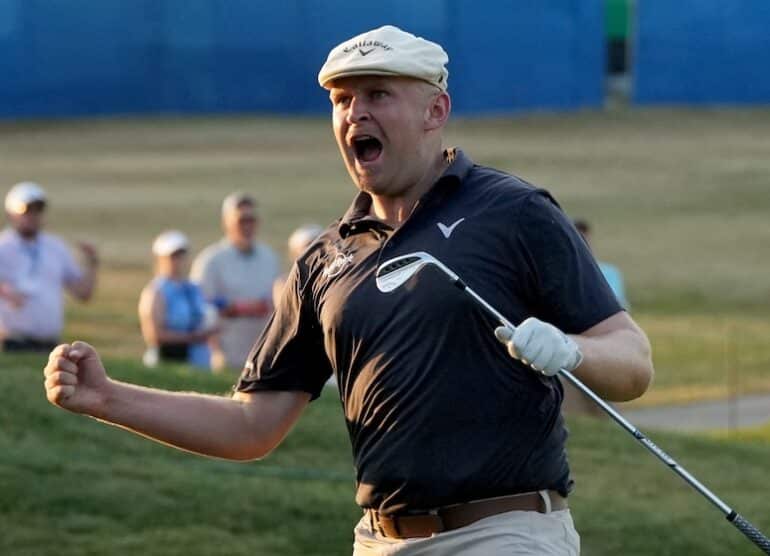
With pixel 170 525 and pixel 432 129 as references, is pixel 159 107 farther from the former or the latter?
pixel 432 129

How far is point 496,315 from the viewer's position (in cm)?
429

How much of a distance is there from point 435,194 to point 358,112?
282 millimetres

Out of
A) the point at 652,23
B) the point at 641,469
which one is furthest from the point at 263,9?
the point at 641,469

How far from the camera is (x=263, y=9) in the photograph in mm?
36438

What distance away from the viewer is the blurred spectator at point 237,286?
45.9 feet

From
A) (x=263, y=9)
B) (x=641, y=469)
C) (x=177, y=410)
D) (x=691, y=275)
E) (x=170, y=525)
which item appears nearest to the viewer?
(x=177, y=410)

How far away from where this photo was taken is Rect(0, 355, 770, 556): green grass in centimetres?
887

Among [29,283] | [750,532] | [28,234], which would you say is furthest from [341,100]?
[28,234]

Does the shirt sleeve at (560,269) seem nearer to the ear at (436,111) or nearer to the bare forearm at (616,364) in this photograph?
the bare forearm at (616,364)

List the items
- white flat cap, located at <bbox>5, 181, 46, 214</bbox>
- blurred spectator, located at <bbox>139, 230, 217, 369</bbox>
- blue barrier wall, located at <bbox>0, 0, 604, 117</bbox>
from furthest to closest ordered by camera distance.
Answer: blue barrier wall, located at <bbox>0, 0, 604, 117</bbox>, blurred spectator, located at <bbox>139, 230, 217, 369</bbox>, white flat cap, located at <bbox>5, 181, 46, 214</bbox>

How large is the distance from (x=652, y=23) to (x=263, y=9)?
33.1 feet

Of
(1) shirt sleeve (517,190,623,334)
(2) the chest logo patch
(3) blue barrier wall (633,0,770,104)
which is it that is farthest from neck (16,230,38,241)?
(3) blue barrier wall (633,0,770,104)

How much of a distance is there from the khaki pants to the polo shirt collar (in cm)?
80

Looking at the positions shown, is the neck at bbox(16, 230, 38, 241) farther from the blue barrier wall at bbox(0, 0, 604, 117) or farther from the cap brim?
the blue barrier wall at bbox(0, 0, 604, 117)
